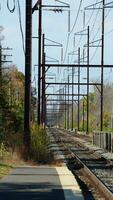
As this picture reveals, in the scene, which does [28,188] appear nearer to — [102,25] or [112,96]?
[102,25]

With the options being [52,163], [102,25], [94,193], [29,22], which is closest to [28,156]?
[52,163]

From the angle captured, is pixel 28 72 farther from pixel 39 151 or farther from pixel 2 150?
pixel 2 150

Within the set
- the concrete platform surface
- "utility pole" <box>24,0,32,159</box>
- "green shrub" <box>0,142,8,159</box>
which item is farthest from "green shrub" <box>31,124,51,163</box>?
the concrete platform surface

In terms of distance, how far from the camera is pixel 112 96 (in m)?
159

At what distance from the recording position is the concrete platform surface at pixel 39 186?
15305mm

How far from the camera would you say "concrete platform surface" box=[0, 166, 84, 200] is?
50.2 ft

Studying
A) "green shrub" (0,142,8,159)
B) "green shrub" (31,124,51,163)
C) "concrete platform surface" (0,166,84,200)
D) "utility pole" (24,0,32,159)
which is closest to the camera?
"concrete platform surface" (0,166,84,200)

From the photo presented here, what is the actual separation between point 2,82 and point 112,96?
120593mm

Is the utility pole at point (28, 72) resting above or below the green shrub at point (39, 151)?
above

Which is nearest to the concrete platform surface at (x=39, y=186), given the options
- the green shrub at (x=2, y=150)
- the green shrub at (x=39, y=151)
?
the green shrub at (x=2, y=150)

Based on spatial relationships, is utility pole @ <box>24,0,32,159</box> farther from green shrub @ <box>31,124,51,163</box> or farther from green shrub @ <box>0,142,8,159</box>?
green shrub @ <box>0,142,8,159</box>

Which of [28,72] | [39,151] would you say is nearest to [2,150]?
[39,151]

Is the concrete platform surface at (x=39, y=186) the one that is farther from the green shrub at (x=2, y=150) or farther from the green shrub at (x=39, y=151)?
the green shrub at (x=39, y=151)

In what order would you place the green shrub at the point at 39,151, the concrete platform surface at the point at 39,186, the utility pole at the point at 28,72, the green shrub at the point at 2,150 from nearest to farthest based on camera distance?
the concrete platform surface at the point at 39,186
the green shrub at the point at 2,150
the utility pole at the point at 28,72
the green shrub at the point at 39,151
